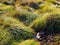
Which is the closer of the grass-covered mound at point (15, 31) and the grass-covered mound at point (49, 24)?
the grass-covered mound at point (15, 31)

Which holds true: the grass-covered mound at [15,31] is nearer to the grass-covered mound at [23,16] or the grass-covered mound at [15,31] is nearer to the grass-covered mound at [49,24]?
the grass-covered mound at [49,24]

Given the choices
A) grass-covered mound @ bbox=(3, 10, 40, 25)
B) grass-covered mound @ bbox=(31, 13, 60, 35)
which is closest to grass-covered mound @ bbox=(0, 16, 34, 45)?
grass-covered mound @ bbox=(31, 13, 60, 35)

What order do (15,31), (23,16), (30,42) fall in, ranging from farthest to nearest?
1. (23,16)
2. (15,31)
3. (30,42)

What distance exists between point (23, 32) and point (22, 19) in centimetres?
100

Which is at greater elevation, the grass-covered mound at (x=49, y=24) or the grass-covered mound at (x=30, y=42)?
the grass-covered mound at (x=49, y=24)

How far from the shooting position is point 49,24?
212 inches

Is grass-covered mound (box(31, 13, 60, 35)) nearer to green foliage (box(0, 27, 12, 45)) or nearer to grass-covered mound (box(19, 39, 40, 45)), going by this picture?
grass-covered mound (box(19, 39, 40, 45))

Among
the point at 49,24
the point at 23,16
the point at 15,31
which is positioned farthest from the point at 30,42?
the point at 23,16

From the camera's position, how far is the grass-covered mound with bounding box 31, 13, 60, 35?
532 cm

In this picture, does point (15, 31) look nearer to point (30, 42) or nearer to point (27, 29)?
point (27, 29)

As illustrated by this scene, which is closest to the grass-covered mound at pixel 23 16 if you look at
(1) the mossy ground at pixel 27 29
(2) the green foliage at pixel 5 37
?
(1) the mossy ground at pixel 27 29

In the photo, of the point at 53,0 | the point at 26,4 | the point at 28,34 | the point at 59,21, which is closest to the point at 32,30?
the point at 28,34

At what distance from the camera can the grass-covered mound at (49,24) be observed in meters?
5.32

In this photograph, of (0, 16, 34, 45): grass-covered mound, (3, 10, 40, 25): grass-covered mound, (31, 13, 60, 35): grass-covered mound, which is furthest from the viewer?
(3, 10, 40, 25): grass-covered mound
